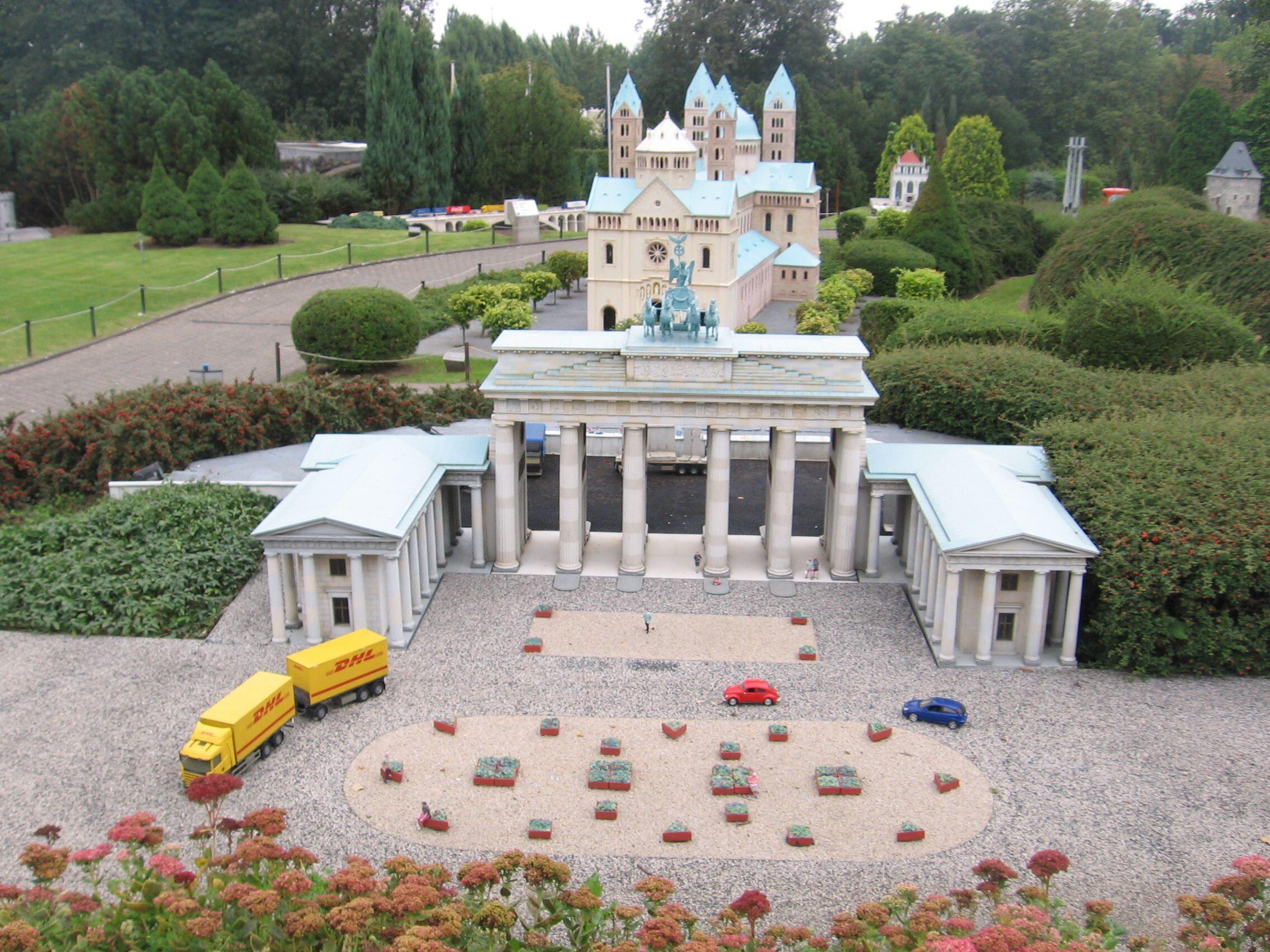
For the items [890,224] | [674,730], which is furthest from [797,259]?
[674,730]

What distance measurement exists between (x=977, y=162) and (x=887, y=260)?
3423 centimetres

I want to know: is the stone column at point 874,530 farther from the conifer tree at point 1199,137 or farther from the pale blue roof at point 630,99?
the conifer tree at point 1199,137

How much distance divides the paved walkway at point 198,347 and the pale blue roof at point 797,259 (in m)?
22.3

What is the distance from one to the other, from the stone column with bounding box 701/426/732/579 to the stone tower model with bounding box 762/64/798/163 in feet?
193

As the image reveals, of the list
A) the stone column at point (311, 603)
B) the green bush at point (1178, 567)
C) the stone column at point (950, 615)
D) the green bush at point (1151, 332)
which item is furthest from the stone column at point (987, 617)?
the green bush at point (1151, 332)

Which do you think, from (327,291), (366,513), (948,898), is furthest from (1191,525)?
(327,291)

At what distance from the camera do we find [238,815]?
25719 mm

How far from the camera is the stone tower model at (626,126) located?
84062 millimetres

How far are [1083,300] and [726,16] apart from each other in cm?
9060

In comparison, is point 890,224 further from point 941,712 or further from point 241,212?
point 941,712

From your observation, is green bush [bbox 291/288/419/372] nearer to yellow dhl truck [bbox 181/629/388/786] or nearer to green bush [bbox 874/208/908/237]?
yellow dhl truck [bbox 181/629/388/786]

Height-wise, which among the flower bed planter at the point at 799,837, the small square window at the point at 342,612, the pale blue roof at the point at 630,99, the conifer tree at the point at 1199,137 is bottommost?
the flower bed planter at the point at 799,837

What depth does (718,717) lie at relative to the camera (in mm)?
29984

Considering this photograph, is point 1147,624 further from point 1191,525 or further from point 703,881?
point 703,881
